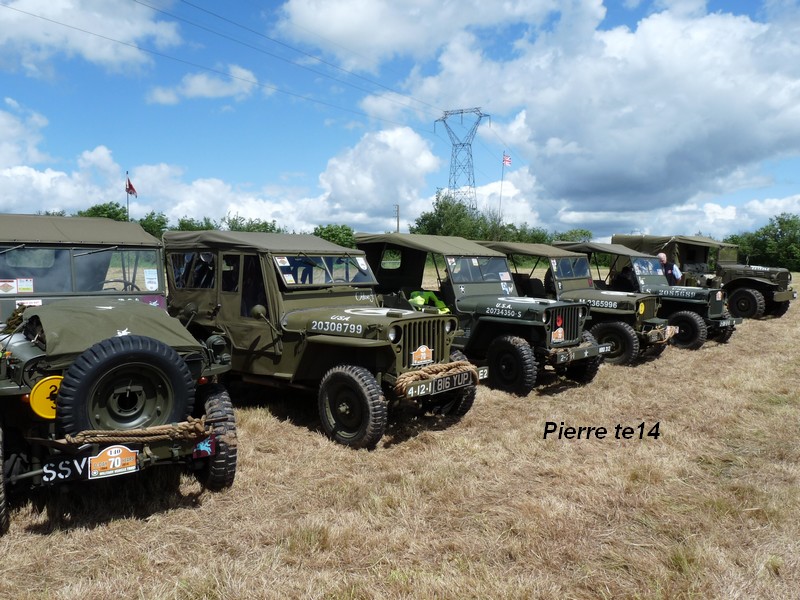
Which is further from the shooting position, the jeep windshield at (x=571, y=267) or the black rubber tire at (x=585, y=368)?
the jeep windshield at (x=571, y=267)

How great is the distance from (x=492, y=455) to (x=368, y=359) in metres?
1.33

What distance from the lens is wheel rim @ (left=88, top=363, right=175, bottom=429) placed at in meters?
3.38

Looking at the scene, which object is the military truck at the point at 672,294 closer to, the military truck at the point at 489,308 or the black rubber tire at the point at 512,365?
the military truck at the point at 489,308

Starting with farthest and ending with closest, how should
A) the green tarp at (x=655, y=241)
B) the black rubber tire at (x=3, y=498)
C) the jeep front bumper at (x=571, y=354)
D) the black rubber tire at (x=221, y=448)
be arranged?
the green tarp at (x=655, y=241)
the jeep front bumper at (x=571, y=354)
the black rubber tire at (x=221, y=448)
the black rubber tire at (x=3, y=498)

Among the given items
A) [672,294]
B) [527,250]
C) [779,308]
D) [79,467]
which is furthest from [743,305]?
[79,467]

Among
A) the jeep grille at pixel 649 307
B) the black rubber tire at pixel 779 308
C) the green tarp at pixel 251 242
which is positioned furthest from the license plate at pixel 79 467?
the black rubber tire at pixel 779 308

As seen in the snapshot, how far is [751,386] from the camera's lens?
7520mm

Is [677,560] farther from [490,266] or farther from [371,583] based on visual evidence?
[490,266]

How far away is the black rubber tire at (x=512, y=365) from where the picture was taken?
6.93m

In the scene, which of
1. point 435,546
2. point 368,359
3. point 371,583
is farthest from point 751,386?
point 371,583

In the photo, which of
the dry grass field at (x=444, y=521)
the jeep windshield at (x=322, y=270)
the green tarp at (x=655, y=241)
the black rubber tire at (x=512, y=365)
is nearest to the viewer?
the dry grass field at (x=444, y=521)

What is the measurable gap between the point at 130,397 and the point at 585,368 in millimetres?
5752

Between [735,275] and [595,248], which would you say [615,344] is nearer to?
[595,248]

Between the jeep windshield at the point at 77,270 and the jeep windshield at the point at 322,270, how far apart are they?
1169 millimetres
